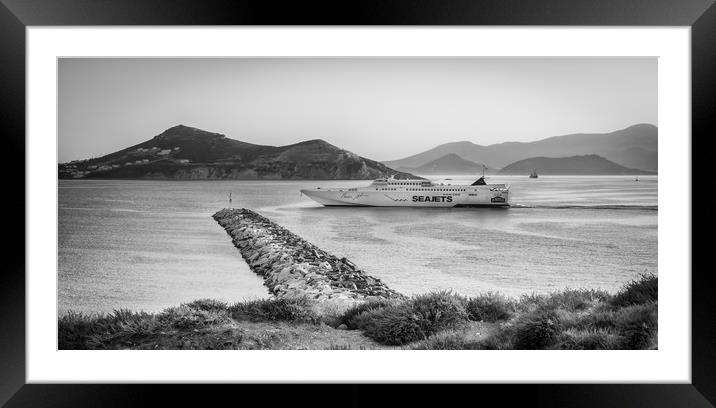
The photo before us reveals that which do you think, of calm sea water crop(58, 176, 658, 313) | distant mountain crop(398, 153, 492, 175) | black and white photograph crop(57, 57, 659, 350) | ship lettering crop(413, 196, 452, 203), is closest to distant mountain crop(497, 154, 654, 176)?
black and white photograph crop(57, 57, 659, 350)

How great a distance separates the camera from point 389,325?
3754 mm

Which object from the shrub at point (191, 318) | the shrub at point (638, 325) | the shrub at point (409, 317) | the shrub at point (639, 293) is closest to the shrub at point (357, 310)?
the shrub at point (409, 317)

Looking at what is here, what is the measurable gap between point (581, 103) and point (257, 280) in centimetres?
328

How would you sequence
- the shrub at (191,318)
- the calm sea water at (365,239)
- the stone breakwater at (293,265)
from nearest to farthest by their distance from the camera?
the shrub at (191,318), the calm sea water at (365,239), the stone breakwater at (293,265)

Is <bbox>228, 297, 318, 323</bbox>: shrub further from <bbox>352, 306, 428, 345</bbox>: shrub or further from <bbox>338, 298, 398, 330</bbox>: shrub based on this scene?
<bbox>352, 306, 428, 345</bbox>: shrub

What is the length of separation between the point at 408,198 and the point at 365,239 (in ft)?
2.04

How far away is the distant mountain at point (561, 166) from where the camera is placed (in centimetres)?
474

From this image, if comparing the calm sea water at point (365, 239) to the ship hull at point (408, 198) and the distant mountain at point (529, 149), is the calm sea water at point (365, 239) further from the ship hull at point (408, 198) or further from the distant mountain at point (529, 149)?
the distant mountain at point (529, 149)

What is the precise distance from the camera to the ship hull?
200 inches

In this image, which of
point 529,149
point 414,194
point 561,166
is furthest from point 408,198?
point 561,166

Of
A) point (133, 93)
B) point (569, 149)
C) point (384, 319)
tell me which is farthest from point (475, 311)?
point (133, 93)

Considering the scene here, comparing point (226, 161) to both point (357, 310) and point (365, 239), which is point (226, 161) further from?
point (357, 310)

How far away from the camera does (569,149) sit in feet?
15.8
